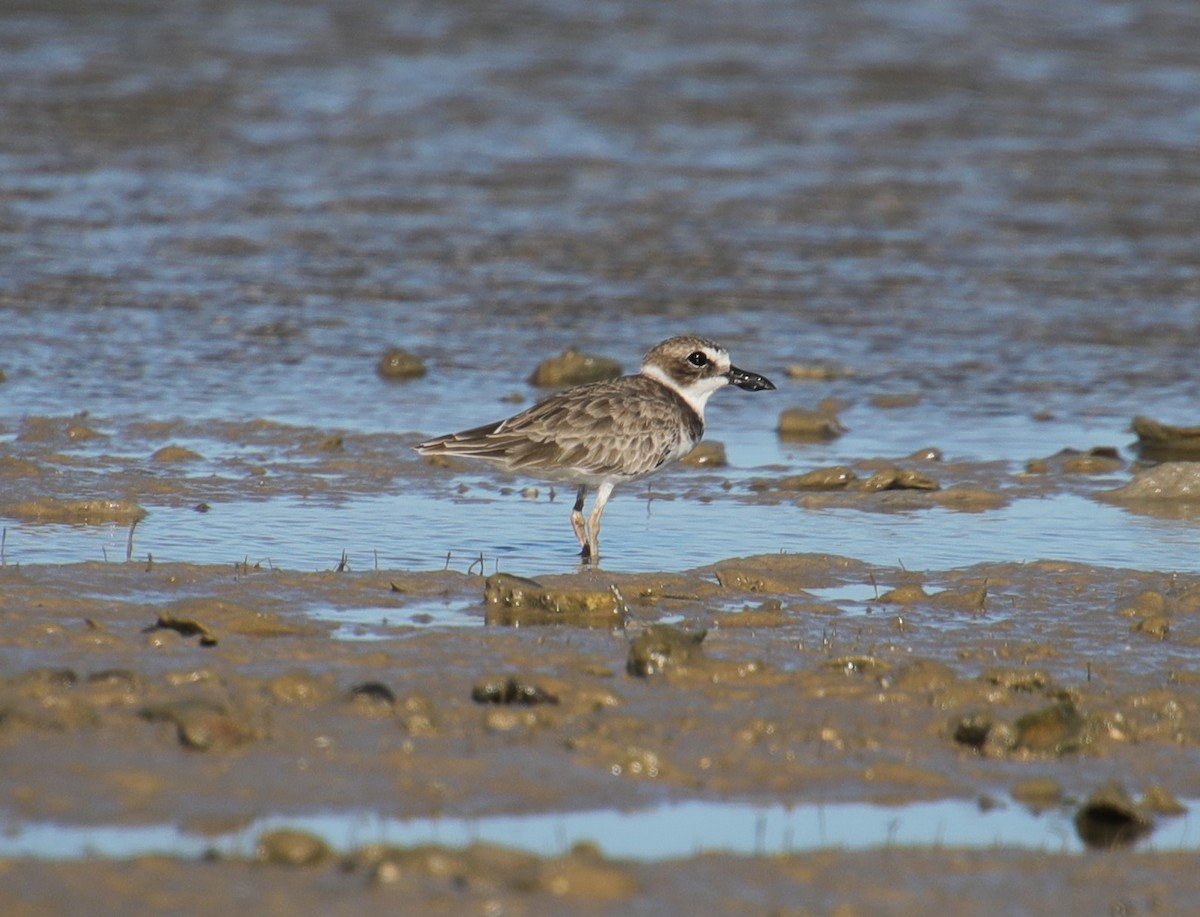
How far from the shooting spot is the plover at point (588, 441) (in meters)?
9.88

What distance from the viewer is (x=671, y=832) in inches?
223

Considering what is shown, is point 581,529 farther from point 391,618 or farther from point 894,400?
point 894,400

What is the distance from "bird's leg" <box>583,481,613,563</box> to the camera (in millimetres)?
9594

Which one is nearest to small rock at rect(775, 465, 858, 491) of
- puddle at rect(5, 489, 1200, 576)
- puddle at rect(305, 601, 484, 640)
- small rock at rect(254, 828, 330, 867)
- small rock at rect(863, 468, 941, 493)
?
small rock at rect(863, 468, 941, 493)

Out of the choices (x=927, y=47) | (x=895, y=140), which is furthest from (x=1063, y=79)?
(x=895, y=140)

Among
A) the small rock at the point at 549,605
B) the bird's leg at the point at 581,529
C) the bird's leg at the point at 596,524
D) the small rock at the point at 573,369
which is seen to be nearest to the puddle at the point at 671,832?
the small rock at the point at 549,605

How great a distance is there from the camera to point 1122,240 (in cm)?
1855

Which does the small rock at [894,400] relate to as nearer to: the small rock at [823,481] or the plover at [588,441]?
the small rock at [823,481]

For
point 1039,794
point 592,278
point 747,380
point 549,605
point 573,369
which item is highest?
point 592,278

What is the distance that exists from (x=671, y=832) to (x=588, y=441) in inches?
173

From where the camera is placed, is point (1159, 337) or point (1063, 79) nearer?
point (1159, 337)

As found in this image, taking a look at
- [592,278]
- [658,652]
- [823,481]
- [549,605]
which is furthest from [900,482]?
[592,278]

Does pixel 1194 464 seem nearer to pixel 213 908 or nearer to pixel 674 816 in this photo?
pixel 674 816

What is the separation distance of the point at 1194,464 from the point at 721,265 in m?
7.08
